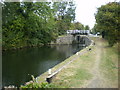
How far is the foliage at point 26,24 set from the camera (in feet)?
78.3

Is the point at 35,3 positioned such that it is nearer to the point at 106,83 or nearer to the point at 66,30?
the point at 66,30

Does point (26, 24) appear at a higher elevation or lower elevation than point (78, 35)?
higher

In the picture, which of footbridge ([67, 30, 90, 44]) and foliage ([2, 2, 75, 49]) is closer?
foliage ([2, 2, 75, 49])

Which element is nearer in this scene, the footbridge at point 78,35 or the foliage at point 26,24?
the foliage at point 26,24

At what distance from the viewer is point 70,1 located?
42.5 meters

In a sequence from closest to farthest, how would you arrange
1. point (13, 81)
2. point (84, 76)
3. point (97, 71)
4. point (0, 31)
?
1. point (84, 76)
2. point (97, 71)
3. point (13, 81)
4. point (0, 31)

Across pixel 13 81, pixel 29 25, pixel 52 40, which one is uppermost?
pixel 29 25

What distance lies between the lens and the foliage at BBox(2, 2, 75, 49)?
2386 centimetres

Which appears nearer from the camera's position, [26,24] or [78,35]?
[26,24]

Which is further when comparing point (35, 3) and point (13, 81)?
point (35, 3)

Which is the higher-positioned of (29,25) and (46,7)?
(46,7)

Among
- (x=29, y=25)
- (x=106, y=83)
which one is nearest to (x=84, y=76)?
(x=106, y=83)

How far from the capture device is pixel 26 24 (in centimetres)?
2691

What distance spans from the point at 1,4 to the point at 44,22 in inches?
348
